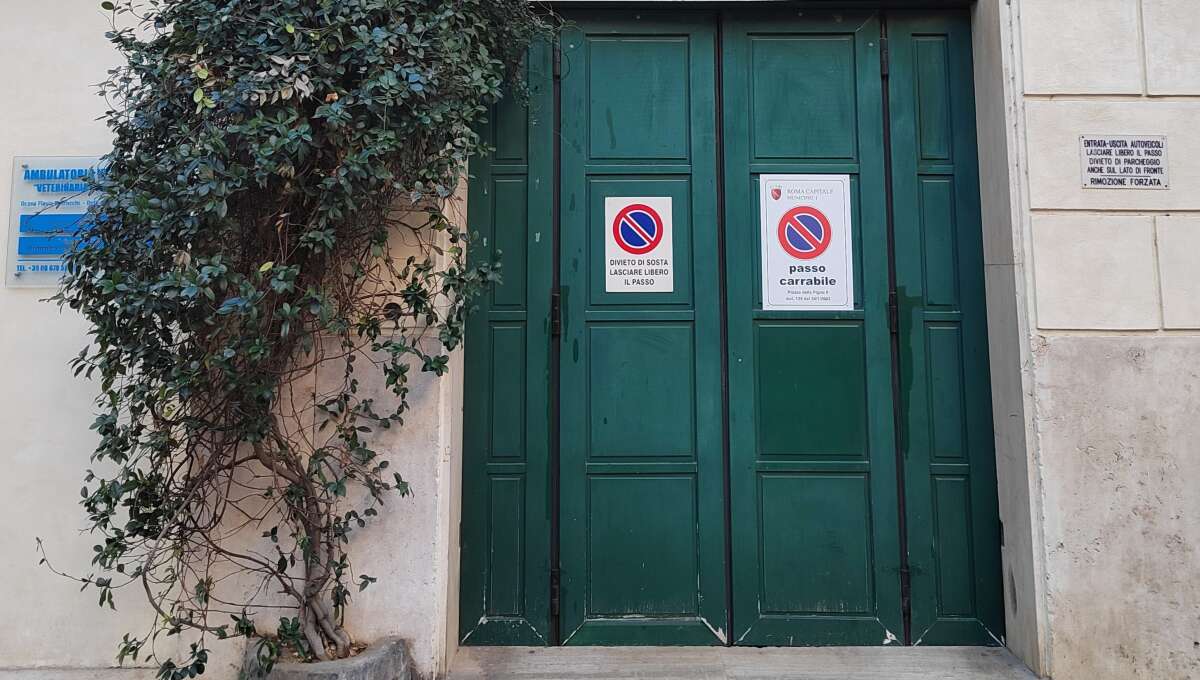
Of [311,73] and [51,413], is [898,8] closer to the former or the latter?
[311,73]

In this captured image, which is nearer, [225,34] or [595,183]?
[225,34]

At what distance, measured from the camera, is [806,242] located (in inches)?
171

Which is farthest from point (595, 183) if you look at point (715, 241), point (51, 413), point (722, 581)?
point (51, 413)

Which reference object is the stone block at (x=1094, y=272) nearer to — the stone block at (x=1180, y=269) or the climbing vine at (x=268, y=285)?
the stone block at (x=1180, y=269)

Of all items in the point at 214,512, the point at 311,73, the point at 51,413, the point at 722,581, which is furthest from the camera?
the point at 722,581

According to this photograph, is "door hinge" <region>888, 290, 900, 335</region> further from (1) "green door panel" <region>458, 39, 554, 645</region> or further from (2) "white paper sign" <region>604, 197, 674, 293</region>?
(1) "green door panel" <region>458, 39, 554, 645</region>

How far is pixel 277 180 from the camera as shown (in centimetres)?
333

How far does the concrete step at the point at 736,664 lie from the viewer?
3.78m

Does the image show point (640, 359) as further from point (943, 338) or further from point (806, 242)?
point (943, 338)

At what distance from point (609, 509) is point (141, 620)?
2286 mm

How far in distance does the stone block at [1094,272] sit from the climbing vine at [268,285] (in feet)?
8.67

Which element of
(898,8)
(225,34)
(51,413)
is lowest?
(51,413)

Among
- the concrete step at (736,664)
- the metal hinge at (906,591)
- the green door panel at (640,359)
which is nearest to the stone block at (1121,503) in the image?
the concrete step at (736,664)

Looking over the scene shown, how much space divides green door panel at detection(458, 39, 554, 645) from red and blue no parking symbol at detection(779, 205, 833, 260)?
1.27 metres
